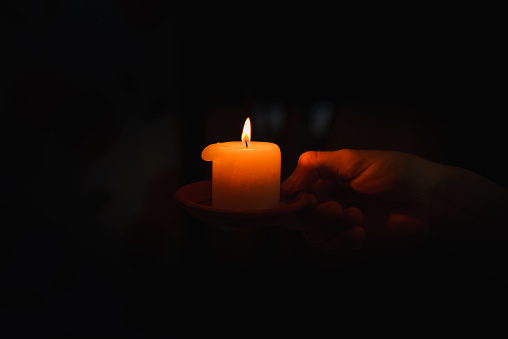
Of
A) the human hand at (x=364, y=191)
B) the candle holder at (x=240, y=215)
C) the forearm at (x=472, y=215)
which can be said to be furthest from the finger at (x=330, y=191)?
the candle holder at (x=240, y=215)

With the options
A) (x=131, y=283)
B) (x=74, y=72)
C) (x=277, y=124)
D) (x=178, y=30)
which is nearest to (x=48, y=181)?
(x=74, y=72)

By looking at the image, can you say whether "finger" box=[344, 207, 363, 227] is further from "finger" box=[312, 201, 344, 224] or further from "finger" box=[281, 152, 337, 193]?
"finger" box=[281, 152, 337, 193]

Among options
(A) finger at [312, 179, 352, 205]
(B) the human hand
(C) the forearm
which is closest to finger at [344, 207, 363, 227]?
(B) the human hand

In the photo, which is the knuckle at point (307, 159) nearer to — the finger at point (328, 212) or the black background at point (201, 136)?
the finger at point (328, 212)

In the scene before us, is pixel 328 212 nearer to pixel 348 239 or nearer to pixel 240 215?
pixel 348 239

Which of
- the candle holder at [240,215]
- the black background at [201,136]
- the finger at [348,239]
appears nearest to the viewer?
the candle holder at [240,215]

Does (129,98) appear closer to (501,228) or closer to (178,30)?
(178,30)

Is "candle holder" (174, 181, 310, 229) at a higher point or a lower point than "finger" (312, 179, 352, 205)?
higher

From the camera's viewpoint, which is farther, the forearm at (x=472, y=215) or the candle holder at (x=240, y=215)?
the forearm at (x=472, y=215)

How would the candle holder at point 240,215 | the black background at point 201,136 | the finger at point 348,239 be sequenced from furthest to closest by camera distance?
the finger at point 348,239, the black background at point 201,136, the candle holder at point 240,215
